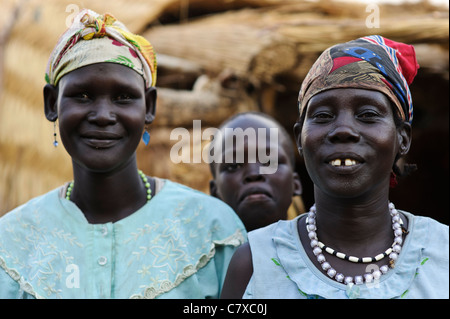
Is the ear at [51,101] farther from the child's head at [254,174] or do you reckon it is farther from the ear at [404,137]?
the ear at [404,137]

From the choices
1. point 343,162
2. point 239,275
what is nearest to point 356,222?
point 343,162

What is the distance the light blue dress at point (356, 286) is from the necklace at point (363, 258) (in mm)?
20

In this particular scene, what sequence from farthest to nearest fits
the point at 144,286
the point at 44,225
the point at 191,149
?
the point at 191,149 < the point at 44,225 < the point at 144,286

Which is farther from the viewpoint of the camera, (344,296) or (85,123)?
(85,123)

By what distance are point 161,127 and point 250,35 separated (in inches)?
45.1

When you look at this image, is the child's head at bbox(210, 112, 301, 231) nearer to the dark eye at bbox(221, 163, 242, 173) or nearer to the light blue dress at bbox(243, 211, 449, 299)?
the dark eye at bbox(221, 163, 242, 173)

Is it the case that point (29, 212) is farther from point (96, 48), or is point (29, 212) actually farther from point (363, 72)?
point (363, 72)

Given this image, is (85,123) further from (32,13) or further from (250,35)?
(250,35)

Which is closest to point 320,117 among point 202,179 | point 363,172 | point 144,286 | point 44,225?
point 363,172

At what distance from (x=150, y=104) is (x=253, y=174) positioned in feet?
2.31

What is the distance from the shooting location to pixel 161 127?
5051 mm

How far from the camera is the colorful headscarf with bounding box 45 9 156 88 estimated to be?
2531 mm

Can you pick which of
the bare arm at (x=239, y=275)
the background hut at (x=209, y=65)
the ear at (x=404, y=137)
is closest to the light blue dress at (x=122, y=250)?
the bare arm at (x=239, y=275)

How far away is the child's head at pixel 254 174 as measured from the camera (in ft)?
10.1
